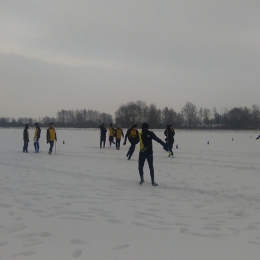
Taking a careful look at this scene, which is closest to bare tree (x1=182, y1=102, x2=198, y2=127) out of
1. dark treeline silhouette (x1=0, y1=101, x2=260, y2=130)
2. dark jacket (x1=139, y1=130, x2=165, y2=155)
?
dark treeline silhouette (x1=0, y1=101, x2=260, y2=130)

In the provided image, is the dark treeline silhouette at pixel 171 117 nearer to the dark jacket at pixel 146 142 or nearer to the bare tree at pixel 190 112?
the bare tree at pixel 190 112

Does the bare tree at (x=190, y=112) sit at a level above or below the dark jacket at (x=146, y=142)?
above

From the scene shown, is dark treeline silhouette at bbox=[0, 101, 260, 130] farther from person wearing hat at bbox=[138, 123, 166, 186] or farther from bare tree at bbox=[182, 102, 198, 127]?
person wearing hat at bbox=[138, 123, 166, 186]

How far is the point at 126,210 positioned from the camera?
6430mm

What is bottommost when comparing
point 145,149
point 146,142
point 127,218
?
point 127,218

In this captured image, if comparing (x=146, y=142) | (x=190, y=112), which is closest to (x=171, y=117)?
(x=190, y=112)

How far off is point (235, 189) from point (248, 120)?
4834 inches

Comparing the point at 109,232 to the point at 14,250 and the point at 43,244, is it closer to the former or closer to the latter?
the point at 43,244

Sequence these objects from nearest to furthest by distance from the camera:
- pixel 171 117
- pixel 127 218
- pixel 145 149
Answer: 1. pixel 127 218
2. pixel 145 149
3. pixel 171 117

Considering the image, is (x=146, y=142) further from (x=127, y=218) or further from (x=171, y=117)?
(x=171, y=117)

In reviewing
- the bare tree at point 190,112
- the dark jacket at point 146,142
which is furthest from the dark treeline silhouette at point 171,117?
the dark jacket at point 146,142

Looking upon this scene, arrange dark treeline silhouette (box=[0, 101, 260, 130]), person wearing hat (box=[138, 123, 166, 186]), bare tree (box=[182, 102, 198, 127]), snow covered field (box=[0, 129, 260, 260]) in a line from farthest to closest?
bare tree (box=[182, 102, 198, 127]) < dark treeline silhouette (box=[0, 101, 260, 130]) < person wearing hat (box=[138, 123, 166, 186]) < snow covered field (box=[0, 129, 260, 260])

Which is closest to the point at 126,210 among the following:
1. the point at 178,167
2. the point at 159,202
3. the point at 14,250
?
the point at 159,202

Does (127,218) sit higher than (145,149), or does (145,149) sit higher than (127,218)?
(145,149)
